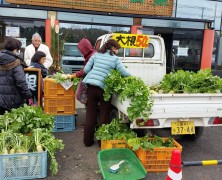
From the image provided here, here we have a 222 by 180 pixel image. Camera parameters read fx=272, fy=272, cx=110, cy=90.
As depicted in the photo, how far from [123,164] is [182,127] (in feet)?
3.59

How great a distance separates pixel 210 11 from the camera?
1263 centimetres

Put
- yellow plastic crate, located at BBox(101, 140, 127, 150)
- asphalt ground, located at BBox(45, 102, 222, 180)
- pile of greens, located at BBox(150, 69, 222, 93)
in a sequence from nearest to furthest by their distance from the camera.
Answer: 1. asphalt ground, located at BBox(45, 102, 222, 180)
2. yellow plastic crate, located at BBox(101, 140, 127, 150)
3. pile of greens, located at BBox(150, 69, 222, 93)

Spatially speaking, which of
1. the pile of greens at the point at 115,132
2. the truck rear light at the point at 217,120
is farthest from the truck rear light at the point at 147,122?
the truck rear light at the point at 217,120

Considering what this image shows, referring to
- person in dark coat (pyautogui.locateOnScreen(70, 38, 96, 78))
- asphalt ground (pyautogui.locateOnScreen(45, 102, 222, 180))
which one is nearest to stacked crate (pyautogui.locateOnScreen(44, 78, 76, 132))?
asphalt ground (pyautogui.locateOnScreen(45, 102, 222, 180))

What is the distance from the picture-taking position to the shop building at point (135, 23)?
9719 millimetres

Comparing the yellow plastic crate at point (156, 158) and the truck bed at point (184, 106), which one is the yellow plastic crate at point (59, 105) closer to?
the truck bed at point (184, 106)

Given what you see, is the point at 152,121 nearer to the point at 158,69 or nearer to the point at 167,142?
the point at 167,142

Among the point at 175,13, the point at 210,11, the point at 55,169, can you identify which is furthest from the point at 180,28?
the point at 55,169

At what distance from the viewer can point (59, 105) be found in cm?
566

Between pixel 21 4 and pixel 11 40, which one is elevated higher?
pixel 21 4

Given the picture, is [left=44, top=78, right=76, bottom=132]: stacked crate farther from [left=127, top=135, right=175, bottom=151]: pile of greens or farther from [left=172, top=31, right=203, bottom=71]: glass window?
[left=172, top=31, right=203, bottom=71]: glass window

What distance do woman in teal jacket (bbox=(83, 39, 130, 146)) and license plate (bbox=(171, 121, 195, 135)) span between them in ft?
3.83

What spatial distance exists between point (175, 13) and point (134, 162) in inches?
369

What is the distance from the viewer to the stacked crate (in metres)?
5.59
